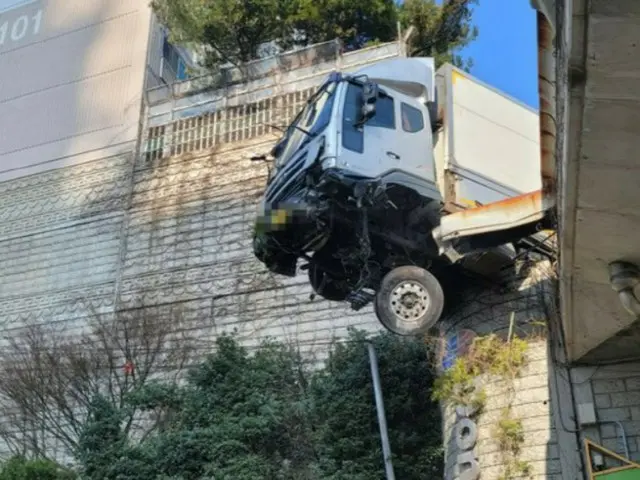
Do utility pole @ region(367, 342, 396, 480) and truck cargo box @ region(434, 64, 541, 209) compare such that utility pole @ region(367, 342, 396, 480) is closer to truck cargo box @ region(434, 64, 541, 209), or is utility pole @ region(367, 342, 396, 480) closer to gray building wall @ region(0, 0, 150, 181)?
truck cargo box @ region(434, 64, 541, 209)

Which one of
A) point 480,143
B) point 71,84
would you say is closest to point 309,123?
point 480,143

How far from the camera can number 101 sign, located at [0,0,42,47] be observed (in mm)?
25531

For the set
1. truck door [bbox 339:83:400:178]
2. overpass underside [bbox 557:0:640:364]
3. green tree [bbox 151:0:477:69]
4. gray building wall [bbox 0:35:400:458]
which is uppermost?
green tree [bbox 151:0:477:69]

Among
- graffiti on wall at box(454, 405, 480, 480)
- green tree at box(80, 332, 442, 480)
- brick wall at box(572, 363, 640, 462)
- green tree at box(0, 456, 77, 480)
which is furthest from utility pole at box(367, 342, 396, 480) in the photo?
green tree at box(0, 456, 77, 480)

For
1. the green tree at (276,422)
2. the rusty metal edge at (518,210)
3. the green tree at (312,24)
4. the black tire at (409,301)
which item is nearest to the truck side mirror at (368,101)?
the rusty metal edge at (518,210)

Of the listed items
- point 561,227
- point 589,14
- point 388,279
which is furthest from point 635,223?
point 388,279

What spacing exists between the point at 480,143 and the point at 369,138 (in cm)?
168

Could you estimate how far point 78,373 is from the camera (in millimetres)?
16531

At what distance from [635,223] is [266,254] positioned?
5311 mm

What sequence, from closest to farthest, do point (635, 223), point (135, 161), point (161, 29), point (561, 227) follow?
point (635, 223), point (561, 227), point (135, 161), point (161, 29)

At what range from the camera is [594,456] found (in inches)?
316

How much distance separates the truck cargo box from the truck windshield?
1.57m

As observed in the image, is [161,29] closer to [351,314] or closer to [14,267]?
[14,267]

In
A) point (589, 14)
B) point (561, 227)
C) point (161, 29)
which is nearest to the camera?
point (589, 14)
